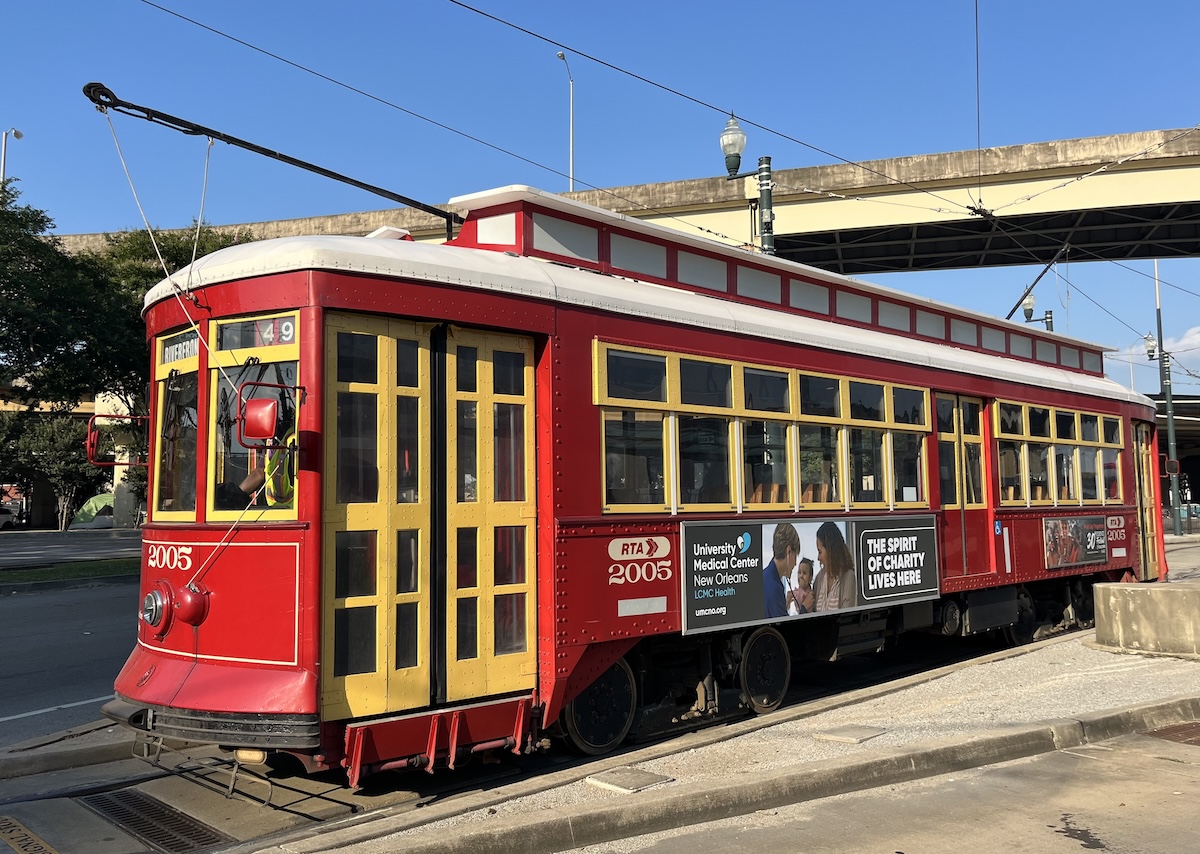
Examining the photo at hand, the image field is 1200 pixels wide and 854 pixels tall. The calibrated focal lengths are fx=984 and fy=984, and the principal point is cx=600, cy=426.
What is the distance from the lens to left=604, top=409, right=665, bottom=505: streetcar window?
665cm

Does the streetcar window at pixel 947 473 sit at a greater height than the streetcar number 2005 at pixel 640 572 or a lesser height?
greater

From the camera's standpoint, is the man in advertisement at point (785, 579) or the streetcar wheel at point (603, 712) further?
the man in advertisement at point (785, 579)

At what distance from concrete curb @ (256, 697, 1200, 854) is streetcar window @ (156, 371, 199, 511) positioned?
2175mm

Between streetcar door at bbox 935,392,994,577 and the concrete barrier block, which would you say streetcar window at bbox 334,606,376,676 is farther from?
the concrete barrier block

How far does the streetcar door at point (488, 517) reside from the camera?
583 cm

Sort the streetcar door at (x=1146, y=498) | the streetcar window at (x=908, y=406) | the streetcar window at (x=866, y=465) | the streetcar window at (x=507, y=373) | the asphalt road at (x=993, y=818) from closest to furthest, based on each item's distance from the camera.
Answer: the asphalt road at (x=993, y=818) < the streetcar window at (x=507, y=373) < the streetcar window at (x=866, y=465) < the streetcar window at (x=908, y=406) < the streetcar door at (x=1146, y=498)

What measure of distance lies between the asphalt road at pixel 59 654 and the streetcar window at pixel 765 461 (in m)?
5.82

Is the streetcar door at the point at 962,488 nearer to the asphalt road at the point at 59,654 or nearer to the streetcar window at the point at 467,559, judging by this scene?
the streetcar window at the point at 467,559

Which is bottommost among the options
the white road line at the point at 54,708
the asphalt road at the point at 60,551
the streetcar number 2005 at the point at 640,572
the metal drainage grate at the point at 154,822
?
the metal drainage grate at the point at 154,822

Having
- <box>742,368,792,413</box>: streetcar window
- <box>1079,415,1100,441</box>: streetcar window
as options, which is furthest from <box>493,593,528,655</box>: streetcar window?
<box>1079,415,1100,441</box>: streetcar window

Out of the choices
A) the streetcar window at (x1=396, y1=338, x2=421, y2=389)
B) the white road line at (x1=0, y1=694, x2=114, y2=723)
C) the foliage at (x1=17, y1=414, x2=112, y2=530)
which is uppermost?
the foliage at (x1=17, y1=414, x2=112, y2=530)

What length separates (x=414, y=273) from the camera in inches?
227

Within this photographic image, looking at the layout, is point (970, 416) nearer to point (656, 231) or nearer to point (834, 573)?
point (834, 573)

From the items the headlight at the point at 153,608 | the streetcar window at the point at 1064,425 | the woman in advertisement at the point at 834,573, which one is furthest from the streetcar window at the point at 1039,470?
the headlight at the point at 153,608
